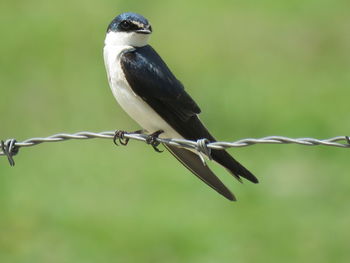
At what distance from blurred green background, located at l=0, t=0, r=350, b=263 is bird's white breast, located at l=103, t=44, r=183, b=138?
107 inches

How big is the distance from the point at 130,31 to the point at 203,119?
4.89m

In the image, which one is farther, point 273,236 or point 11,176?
point 11,176

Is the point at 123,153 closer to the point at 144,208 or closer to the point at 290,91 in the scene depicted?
the point at 144,208

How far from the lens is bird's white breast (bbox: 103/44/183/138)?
19.0 feet

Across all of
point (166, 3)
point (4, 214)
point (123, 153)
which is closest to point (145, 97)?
point (4, 214)

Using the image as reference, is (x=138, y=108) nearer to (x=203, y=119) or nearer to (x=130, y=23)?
(x=130, y=23)

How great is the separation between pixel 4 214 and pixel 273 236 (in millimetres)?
2244

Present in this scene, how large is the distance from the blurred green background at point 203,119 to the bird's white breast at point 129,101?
2.71 meters

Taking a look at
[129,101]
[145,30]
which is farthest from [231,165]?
[145,30]

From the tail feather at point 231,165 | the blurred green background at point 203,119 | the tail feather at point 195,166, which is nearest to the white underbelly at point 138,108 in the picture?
the tail feather at point 195,166

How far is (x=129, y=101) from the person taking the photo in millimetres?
5809

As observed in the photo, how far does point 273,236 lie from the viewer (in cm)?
868

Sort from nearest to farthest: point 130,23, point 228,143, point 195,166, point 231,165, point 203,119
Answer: point 228,143 < point 231,165 < point 195,166 < point 130,23 < point 203,119

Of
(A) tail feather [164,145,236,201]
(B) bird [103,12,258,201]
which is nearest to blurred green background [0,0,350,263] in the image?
(A) tail feather [164,145,236,201]
